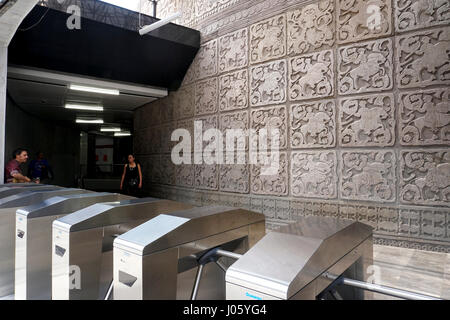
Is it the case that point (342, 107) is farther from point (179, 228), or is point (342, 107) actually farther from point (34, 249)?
point (34, 249)

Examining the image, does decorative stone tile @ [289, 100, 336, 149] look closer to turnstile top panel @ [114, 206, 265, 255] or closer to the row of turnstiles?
the row of turnstiles

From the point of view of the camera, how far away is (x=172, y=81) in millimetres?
5594

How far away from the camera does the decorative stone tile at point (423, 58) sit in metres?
2.82

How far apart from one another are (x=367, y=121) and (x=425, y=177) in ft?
2.53

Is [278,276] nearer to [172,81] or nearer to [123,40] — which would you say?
[123,40]

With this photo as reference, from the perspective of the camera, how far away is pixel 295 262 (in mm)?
830

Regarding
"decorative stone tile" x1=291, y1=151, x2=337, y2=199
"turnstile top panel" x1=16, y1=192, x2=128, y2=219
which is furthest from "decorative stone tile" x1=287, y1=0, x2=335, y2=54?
"turnstile top panel" x1=16, y1=192, x2=128, y2=219

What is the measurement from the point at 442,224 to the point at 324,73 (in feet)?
6.39

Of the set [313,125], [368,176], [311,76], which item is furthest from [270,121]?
[368,176]

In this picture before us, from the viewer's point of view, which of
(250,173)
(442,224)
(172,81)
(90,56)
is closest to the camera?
(442,224)

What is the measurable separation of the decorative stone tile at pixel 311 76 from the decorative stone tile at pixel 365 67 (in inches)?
4.8

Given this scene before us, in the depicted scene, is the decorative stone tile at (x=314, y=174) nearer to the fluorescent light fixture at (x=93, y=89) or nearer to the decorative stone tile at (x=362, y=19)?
the decorative stone tile at (x=362, y=19)

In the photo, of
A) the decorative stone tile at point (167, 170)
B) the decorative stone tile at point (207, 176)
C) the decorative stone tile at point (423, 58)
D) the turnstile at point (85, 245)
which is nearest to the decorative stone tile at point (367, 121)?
the decorative stone tile at point (423, 58)

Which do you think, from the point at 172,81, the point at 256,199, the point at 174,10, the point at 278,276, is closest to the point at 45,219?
the point at 278,276
